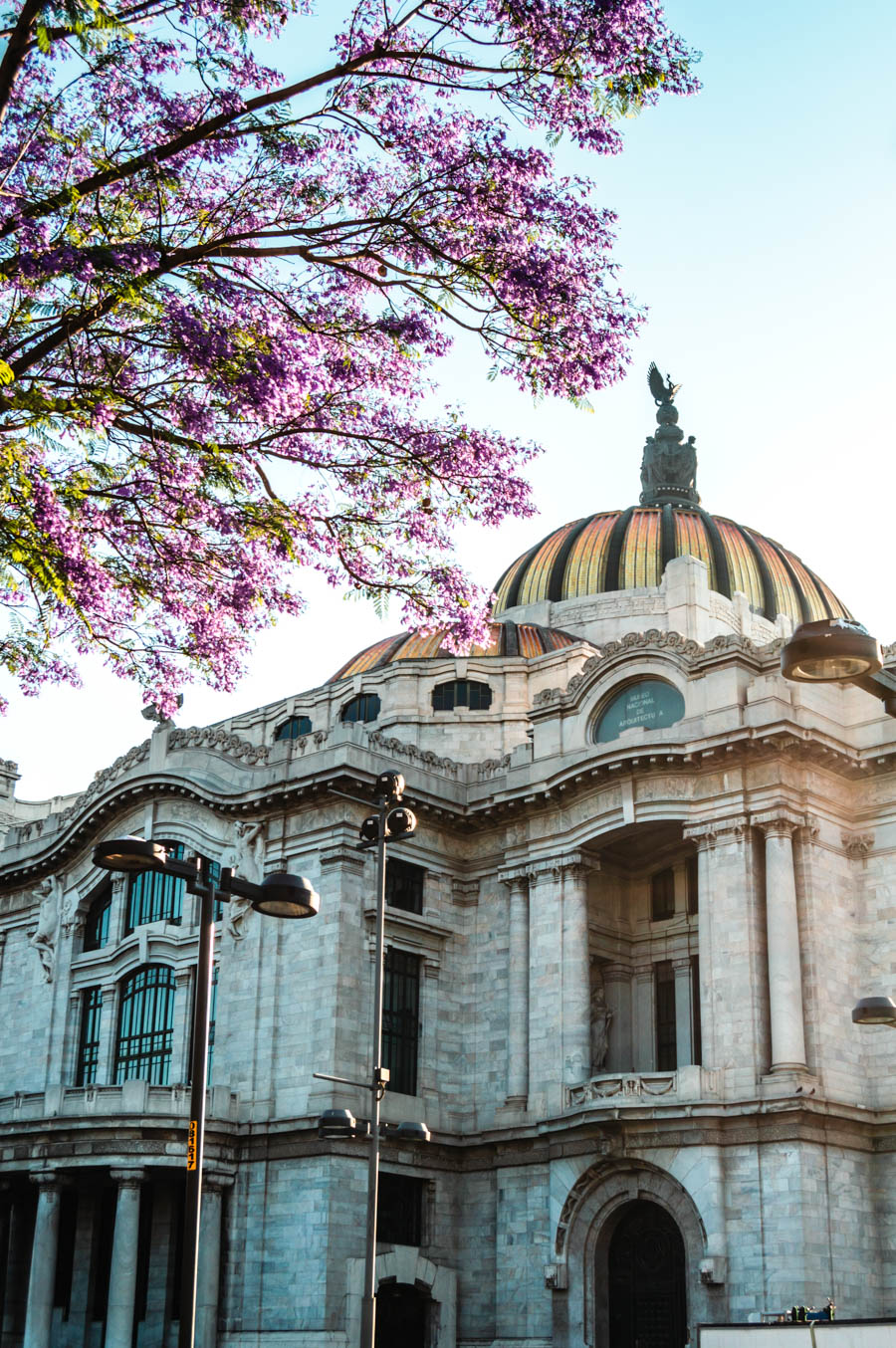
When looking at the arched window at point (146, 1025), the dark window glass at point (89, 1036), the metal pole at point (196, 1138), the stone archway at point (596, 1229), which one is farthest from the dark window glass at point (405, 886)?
the metal pole at point (196, 1138)

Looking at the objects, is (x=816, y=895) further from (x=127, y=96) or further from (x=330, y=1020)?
(x=127, y=96)

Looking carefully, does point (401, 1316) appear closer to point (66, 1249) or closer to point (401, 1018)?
point (401, 1018)

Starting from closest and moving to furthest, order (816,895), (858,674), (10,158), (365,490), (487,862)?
(858,674)
(10,158)
(365,490)
(816,895)
(487,862)

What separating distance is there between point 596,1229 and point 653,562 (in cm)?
3023

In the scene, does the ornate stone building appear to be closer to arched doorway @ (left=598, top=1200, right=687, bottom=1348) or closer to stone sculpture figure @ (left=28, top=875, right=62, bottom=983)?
arched doorway @ (left=598, top=1200, right=687, bottom=1348)

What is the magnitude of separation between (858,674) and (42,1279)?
35948 millimetres

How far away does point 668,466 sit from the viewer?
75.6 meters

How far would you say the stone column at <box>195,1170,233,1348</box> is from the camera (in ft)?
128

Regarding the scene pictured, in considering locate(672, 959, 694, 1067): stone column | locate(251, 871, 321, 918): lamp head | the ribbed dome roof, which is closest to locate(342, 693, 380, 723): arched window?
the ribbed dome roof

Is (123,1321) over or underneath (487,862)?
underneath

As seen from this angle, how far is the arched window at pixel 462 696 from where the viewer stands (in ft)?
182

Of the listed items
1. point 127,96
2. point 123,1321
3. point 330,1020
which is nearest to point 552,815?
point 330,1020

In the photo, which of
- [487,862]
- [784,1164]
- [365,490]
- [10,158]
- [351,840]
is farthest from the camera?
[487,862]

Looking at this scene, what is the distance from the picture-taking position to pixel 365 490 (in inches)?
745
